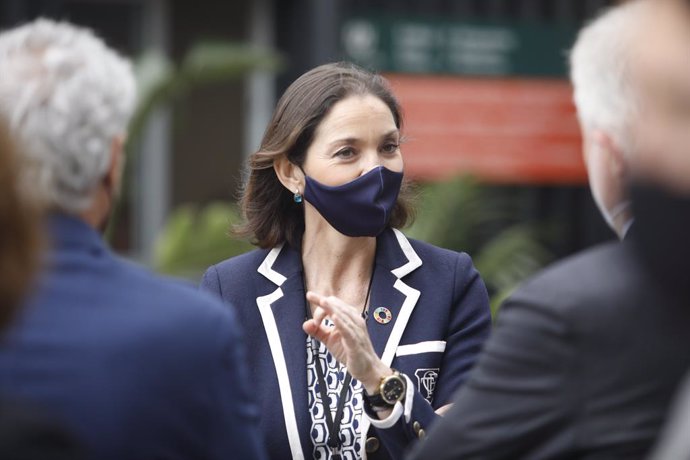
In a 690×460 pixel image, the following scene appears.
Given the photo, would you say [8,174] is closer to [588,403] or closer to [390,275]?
[588,403]

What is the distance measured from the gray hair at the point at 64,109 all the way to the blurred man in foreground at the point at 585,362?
0.73 m

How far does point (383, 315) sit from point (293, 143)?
1.65 feet

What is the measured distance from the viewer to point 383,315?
9.75ft

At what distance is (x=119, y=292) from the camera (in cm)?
192

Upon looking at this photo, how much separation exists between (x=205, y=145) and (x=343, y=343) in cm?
640

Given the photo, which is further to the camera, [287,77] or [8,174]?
[287,77]

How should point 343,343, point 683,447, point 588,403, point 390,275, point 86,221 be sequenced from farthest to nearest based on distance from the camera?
point 390,275
point 343,343
point 86,221
point 588,403
point 683,447

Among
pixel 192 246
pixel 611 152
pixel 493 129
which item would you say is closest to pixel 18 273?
pixel 611 152

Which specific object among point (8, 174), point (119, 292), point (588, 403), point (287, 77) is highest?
point (8, 174)

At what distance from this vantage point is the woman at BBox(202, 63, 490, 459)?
108 inches

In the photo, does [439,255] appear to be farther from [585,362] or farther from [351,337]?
[585,362]

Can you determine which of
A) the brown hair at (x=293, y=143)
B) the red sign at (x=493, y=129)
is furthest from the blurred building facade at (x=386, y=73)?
the brown hair at (x=293, y=143)

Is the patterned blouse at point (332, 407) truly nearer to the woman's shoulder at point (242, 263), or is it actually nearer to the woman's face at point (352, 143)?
the woman's shoulder at point (242, 263)

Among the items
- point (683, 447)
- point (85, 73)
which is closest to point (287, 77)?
point (85, 73)
